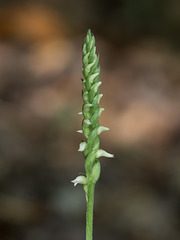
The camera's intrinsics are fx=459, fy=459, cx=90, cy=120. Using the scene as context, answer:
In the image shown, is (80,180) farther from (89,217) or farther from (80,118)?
(80,118)

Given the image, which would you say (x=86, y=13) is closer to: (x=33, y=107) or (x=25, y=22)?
(x=25, y=22)

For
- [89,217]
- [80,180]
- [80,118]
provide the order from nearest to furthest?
[89,217] < [80,180] < [80,118]

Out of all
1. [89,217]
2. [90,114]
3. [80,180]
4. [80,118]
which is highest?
[80,118]

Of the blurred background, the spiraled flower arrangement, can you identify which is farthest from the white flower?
the blurred background

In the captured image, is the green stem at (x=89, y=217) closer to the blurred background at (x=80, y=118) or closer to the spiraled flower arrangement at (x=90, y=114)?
the spiraled flower arrangement at (x=90, y=114)

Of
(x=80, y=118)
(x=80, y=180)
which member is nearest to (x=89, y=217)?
(x=80, y=180)

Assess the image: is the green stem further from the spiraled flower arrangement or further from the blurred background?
the blurred background

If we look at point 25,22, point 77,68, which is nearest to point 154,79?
point 77,68

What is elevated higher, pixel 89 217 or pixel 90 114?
pixel 90 114

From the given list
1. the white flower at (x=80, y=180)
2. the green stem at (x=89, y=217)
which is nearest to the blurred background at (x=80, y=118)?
the white flower at (x=80, y=180)

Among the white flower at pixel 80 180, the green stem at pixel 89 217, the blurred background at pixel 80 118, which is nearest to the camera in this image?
the green stem at pixel 89 217
